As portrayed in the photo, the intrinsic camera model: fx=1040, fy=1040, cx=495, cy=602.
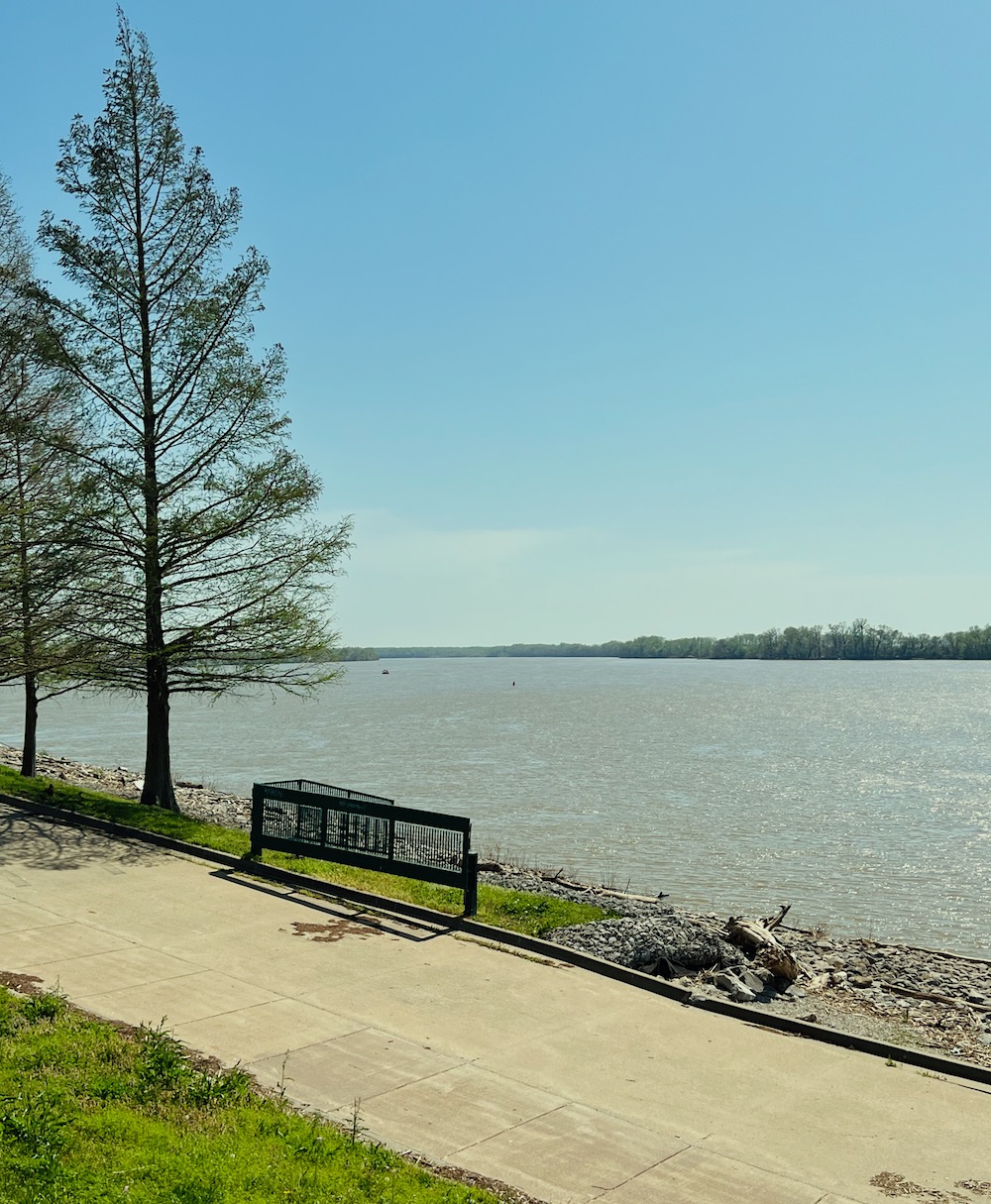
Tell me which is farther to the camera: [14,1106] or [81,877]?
[81,877]

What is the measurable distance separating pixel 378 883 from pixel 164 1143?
8.01 metres

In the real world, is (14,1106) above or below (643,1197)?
above

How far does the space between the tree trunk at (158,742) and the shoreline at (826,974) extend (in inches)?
282

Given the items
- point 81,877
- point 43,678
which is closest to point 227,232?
point 43,678

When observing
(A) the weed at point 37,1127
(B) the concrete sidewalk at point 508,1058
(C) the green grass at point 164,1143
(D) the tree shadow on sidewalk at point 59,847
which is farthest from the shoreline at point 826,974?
(D) the tree shadow on sidewalk at point 59,847

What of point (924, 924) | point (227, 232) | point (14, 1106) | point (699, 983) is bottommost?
point (924, 924)

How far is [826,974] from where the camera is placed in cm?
1391

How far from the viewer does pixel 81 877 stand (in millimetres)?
13234

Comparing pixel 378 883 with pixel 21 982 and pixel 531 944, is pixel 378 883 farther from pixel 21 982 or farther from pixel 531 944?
→ pixel 21 982

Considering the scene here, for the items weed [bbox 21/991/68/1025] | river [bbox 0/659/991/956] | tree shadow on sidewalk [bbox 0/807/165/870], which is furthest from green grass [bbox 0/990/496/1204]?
river [bbox 0/659/991/956]

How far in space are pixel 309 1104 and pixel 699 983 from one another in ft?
17.7

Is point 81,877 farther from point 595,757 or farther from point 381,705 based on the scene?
point 381,705

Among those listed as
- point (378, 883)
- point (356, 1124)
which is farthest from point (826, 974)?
point (356, 1124)

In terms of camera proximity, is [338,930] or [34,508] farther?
[34,508]
